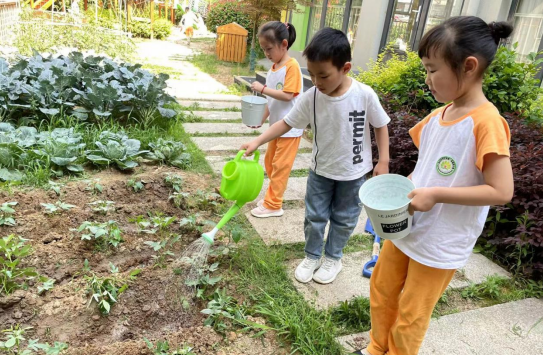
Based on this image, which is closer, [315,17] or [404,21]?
[404,21]

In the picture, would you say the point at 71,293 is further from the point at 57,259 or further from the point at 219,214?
the point at 219,214

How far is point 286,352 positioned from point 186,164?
2.33 metres

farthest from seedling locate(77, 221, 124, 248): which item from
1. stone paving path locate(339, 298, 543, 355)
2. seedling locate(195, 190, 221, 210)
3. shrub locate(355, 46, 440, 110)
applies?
shrub locate(355, 46, 440, 110)

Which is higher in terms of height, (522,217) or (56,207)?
(522,217)

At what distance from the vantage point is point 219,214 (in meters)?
2.98

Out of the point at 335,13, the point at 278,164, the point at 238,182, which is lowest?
the point at 278,164

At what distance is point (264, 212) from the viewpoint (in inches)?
120

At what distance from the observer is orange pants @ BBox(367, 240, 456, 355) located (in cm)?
146

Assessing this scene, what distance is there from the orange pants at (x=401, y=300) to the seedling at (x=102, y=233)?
1600mm

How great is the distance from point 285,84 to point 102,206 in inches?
60.4

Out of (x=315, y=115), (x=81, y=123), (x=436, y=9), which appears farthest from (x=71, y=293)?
(x=436, y=9)

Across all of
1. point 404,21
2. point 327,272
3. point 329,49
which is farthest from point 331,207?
point 404,21

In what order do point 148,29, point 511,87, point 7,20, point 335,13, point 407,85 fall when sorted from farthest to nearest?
1. point 148,29
2. point 335,13
3. point 7,20
4. point 407,85
5. point 511,87

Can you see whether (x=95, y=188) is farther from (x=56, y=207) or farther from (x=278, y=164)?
(x=278, y=164)
